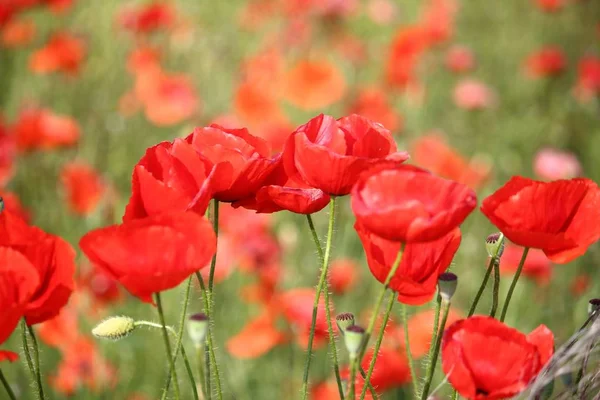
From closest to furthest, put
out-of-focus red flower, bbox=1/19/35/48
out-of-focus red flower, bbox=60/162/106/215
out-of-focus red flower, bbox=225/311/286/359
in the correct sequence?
out-of-focus red flower, bbox=225/311/286/359
out-of-focus red flower, bbox=60/162/106/215
out-of-focus red flower, bbox=1/19/35/48

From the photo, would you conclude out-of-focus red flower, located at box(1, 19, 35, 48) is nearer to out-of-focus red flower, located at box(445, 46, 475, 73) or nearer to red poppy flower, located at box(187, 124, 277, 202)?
out-of-focus red flower, located at box(445, 46, 475, 73)

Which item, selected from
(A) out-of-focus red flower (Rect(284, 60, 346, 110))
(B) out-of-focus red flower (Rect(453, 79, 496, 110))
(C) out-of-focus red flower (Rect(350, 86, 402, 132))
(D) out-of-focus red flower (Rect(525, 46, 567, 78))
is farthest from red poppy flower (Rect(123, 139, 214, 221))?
(D) out-of-focus red flower (Rect(525, 46, 567, 78))

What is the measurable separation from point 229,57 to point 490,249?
3.53 meters

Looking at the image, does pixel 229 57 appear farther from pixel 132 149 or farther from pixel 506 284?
pixel 506 284

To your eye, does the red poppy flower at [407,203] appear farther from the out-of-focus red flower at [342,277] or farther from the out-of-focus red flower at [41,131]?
the out-of-focus red flower at [41,131]

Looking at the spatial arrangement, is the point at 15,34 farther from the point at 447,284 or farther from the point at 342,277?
the point at 447,284

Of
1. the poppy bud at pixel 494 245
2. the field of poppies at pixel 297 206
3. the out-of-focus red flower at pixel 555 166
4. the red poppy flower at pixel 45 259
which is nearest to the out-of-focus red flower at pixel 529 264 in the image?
the field of poppies at pixel 297 206

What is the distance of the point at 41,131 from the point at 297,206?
5.86ft

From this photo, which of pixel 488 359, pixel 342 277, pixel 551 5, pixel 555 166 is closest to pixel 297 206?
pixel 488 359

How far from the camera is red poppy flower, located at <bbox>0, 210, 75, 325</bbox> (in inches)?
29.8

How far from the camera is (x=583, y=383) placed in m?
0.72

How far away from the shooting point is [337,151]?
82 centimetres

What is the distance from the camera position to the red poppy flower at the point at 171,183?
2.52ft

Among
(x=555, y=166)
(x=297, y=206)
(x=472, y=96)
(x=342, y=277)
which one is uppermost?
(x=297, y=206)
